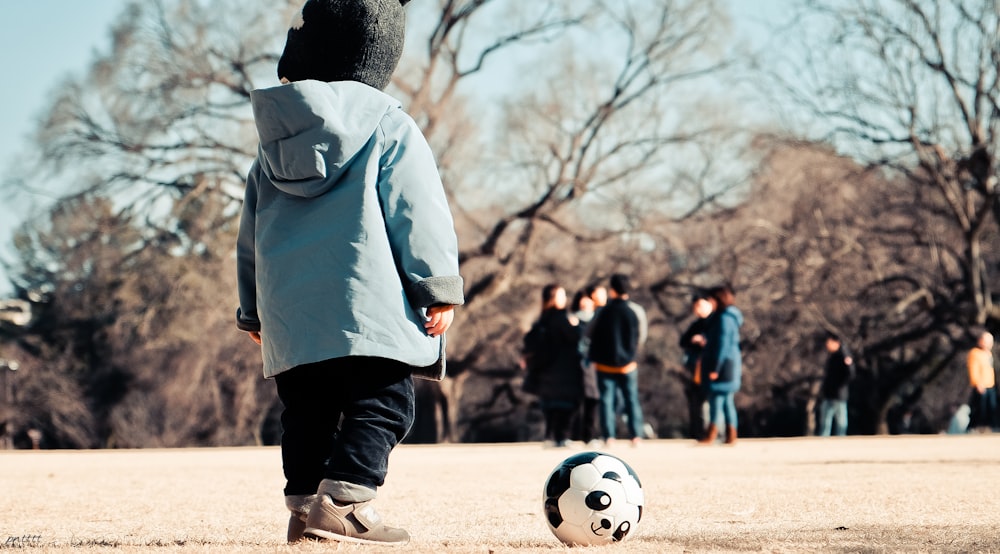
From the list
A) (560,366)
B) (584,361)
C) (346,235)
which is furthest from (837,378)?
(346,235)

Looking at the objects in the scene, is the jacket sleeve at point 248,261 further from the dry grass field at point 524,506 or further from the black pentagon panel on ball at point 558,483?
the black pentagon panel on ball at point 558,483

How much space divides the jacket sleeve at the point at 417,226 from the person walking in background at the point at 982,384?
16.3m

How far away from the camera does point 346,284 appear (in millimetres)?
3518

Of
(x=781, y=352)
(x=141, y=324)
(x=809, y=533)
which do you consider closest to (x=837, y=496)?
(x=809, y=533)

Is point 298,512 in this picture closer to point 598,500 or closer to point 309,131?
point 598,500

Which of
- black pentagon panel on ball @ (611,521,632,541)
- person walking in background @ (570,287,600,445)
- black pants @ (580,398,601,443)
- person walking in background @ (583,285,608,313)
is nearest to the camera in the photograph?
black pentagon panel on ball @ (611,521,632,541)

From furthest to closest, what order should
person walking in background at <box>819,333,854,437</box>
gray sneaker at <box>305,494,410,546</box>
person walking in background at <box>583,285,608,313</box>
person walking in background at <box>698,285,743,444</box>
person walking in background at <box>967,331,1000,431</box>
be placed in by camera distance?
person walking in background at <box>967,331,1000,431</box>, person walking in background at <box>819,333,854,437</box>, person walking in background at <box>583,285,608,313</box>, person walking in background at <box>698,285,743,444</box>, gray sneaker at <box>305,494,410,546</box>

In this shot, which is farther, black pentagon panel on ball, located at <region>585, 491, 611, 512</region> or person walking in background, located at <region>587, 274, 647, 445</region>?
person walking in background, located at <region>587, 274, 647, 445</region>

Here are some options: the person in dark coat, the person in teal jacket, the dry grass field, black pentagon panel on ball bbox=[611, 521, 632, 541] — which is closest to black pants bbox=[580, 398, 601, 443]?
the person in dark coat

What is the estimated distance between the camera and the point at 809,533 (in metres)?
4.04

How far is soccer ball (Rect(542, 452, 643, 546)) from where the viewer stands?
383 cm

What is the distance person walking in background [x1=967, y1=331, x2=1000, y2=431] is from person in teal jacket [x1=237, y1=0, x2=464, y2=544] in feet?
53.1

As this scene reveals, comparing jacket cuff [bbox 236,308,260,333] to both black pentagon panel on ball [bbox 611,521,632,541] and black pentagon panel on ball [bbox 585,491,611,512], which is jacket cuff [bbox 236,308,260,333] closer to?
black pentagon panel on ball [bbox 585,491,611,512]

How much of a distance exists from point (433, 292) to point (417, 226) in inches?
8.1
